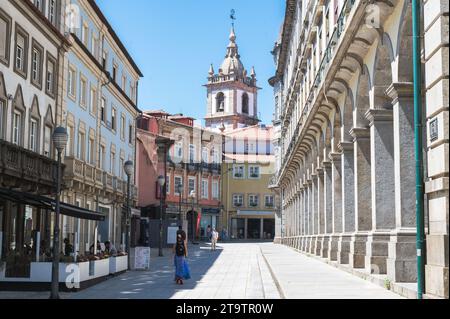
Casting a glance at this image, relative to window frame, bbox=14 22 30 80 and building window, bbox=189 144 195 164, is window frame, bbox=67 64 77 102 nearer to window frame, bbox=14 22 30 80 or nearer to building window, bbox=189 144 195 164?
window frame, bbox=14 22 30 80

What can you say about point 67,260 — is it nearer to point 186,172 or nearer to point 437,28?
point 437,28

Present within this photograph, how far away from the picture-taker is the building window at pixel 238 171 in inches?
3484

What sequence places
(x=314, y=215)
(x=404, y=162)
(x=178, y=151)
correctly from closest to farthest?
1. (x=404, y=162)
2. (x=314, y=215)
3. (x=178, y=151)

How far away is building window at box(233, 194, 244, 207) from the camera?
3478 inches

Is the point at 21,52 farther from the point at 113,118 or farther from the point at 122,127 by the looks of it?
the point at 122,127

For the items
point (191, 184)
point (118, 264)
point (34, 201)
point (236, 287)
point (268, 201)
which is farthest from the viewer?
point (268, 201)

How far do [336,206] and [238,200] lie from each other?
2452 inches

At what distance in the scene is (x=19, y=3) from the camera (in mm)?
24688

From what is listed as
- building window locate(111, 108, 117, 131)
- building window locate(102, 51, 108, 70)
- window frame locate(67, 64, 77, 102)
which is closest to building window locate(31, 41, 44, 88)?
window frame locate(67, 64, 77, 102)

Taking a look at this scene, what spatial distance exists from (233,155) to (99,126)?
52520mm

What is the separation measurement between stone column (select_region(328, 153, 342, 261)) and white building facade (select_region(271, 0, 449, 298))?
0.04 m

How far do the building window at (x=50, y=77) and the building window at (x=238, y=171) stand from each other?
195 feet

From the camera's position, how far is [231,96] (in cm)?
12094

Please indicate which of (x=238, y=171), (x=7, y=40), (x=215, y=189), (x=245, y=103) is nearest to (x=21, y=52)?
(x=7, y=40)
